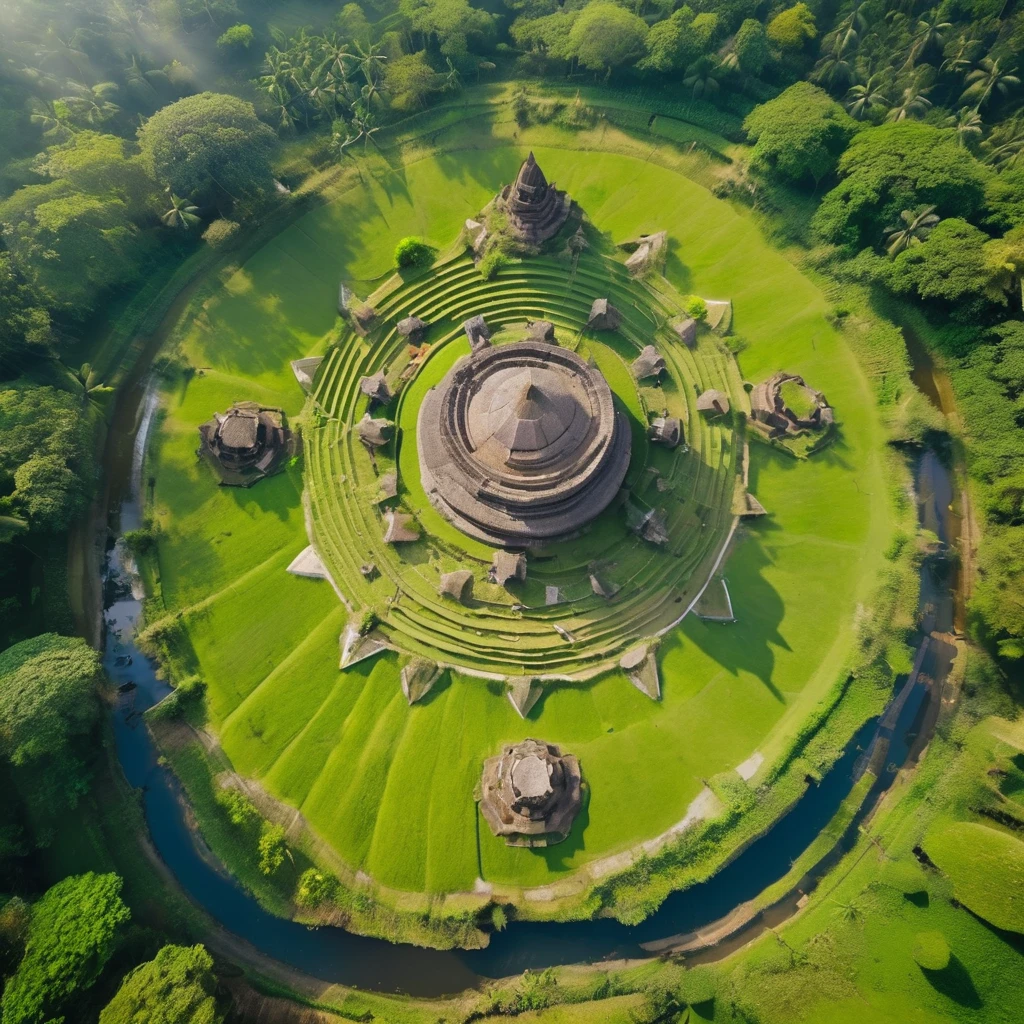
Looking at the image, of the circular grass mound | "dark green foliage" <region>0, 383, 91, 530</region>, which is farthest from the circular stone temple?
"dark green foliage" <region>0, 383, 91, 530</region>

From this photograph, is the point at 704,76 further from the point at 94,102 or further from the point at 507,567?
the point at 94,102

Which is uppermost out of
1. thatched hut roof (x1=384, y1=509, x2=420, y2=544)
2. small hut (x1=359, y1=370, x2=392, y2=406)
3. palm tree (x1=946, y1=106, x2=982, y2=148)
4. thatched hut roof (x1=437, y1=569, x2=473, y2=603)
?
palm tree (x1=946, y1=106, x2=982, y2=148)

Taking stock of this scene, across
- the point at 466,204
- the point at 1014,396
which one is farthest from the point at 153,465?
the point at 1014,396

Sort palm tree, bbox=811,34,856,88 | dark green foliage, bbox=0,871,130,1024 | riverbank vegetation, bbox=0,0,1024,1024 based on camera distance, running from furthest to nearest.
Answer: palm tree, bbox=811,34,856,88 → riverbank vegetation, bbox=0,0,1024,1024 → dark green foliage, bbox=0,871,130,1024

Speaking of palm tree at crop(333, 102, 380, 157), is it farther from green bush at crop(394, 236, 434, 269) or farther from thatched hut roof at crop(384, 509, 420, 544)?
thatched hut roof at crop(384, 509, 420, 544)

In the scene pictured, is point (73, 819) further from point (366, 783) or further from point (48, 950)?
point (366, 783)

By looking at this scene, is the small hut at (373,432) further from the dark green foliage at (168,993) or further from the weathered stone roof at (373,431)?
the dark green foliage at (168,993)
